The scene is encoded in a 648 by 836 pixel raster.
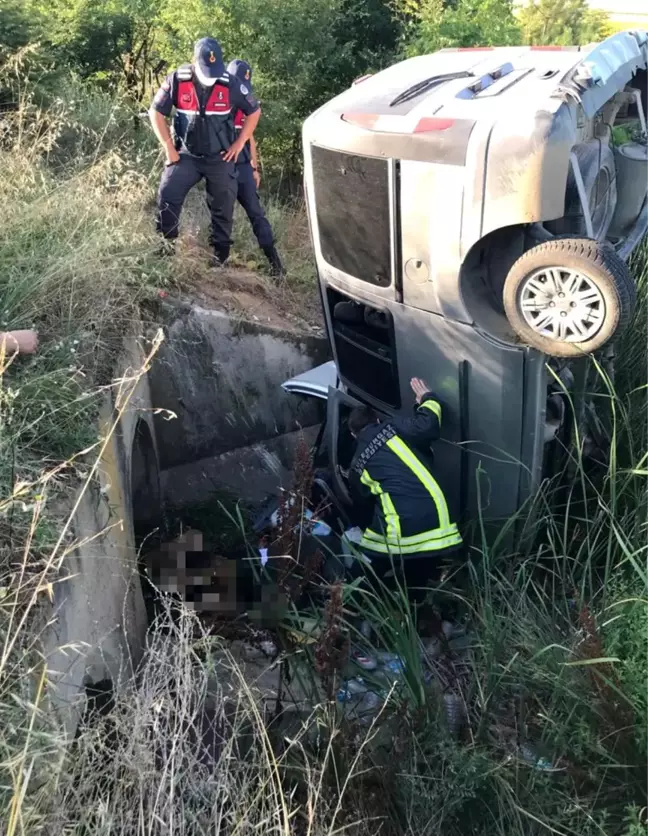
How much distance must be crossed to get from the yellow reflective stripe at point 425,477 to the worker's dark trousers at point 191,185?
2.76 meters

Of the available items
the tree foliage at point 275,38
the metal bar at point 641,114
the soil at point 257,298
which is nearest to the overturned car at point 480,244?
the metal bar at point 641,114

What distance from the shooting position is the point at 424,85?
3.81 metres

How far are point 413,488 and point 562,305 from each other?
1215mm

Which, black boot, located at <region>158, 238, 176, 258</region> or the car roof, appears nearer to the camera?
the car roof

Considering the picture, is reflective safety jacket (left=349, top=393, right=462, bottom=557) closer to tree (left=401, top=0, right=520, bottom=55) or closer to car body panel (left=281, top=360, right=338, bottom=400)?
car body panel (left=281, top=360, right=338, bottom=400)

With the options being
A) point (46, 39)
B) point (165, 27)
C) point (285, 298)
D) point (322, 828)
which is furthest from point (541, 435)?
point (165, 27)

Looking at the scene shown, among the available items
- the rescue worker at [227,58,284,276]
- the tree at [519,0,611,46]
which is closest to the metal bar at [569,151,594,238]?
the rescue worker at [227,58,284,276]

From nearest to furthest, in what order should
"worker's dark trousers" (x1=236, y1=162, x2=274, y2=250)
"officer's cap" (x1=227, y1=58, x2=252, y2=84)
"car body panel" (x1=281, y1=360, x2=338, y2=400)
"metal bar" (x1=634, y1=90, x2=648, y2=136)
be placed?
"metal bar" (x1=634, y1=90, x2=648, y2=136) → "car body panel" (x1=281, y1=360, x2=338, y2=400) → "officer's cap" (x1=227, y1=58, x2=252, y2=84) → "worker's dark trousers" (x1=236, y1=162, x2=274, y2=250)

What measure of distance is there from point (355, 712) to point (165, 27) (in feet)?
26.6

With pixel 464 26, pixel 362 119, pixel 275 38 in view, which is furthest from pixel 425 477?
pixel 464 26

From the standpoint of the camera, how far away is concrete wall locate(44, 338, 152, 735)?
8.66 ft

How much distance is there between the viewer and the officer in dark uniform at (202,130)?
536 cm

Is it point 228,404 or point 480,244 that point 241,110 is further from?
point 480,244

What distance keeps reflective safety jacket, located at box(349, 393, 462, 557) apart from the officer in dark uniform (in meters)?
2.68
